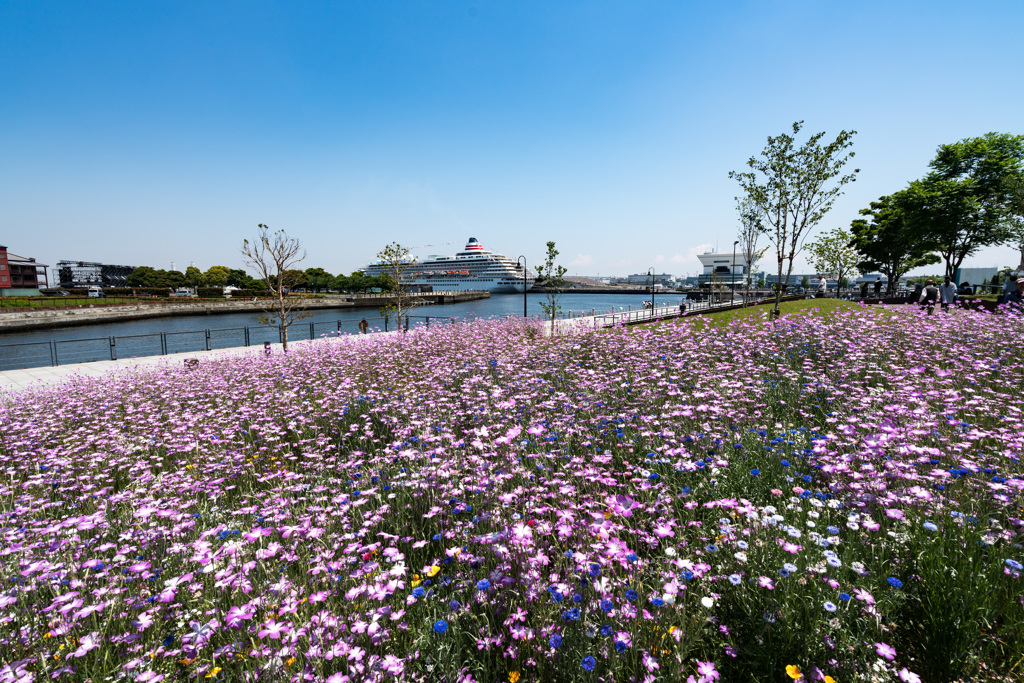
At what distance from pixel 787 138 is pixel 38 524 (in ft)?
88.5

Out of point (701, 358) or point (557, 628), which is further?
point (701, 358)

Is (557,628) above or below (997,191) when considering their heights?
below

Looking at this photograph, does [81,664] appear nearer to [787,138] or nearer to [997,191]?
[787,138]

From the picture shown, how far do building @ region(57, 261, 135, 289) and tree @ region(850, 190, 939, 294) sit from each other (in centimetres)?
22396

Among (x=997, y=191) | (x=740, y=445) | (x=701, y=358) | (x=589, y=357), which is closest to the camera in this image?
(x=740, y=445)

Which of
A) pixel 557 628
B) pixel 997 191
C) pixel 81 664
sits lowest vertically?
pixel 81 664

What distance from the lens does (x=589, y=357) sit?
9.47 metres

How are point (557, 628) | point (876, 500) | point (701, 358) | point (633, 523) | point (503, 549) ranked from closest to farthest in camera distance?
point (557, 628) < point (503, 549) < point (876, 500) < point (633, 523) < point (701, 358)

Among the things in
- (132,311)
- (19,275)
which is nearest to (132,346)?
(132,311)

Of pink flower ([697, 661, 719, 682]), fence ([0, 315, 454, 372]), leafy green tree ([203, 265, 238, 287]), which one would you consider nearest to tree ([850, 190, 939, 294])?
fence ([0, 315, 454, 372])

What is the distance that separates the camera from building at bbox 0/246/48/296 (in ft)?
274

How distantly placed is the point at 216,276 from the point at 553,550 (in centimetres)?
13151

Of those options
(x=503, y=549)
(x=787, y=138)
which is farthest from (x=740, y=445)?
(x=787, y=138)

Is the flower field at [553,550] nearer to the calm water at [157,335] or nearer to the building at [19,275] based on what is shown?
the calm water at [157,335]
